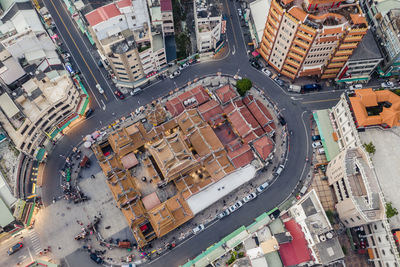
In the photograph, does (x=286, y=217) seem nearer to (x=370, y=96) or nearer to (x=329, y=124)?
(x=329, y=124)

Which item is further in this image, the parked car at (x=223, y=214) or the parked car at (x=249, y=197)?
the parked car at (x=249, y=197)

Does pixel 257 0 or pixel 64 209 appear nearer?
pixel 64 209

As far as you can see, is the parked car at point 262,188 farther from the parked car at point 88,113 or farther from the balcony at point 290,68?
the parked car at point 88,113

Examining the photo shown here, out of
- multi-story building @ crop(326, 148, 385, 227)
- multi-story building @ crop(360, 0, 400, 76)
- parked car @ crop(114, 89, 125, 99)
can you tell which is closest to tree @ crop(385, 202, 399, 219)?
multi-story building @ crop(326, 148, 385, 227)

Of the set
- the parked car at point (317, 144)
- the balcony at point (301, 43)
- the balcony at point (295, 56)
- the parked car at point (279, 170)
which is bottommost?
the parked car at point (279, 170)

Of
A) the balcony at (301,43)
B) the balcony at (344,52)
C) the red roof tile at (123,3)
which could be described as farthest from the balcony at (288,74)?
the red roof tile at (123,3)

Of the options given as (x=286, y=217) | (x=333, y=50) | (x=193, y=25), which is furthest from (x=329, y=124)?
(x=193, y=25)
